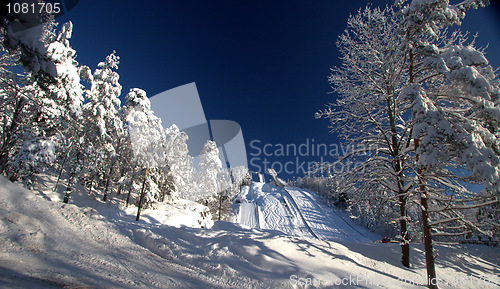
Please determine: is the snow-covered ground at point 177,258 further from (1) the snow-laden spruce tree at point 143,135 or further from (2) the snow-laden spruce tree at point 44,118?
(1) the snow-laden spruce tree at point 143,135

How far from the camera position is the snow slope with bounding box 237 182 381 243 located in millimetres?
33531

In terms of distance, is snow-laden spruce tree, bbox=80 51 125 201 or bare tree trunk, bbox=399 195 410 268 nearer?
bare tree trunk, bbox=399 195 410 268

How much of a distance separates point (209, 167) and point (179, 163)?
477cm

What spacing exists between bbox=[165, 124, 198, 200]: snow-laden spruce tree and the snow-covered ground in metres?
20.2

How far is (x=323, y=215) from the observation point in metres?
43.6

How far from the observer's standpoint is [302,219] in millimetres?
39875

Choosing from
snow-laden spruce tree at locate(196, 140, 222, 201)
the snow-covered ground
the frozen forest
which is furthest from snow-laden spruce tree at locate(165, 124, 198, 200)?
the snow-covered ground

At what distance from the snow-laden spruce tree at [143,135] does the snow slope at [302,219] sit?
1895 cm

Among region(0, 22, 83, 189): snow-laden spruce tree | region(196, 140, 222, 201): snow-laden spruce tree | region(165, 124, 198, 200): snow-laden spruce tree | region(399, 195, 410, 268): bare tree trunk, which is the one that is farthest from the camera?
region(196, 140, 222, 201): snow-laden spruce tree

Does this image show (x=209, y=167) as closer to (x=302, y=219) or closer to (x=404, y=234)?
(x=302, y=219)

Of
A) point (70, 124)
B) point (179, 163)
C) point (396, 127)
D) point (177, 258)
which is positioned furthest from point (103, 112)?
point (396, 127)

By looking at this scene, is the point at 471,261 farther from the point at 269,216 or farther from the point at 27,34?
the point at 269,216

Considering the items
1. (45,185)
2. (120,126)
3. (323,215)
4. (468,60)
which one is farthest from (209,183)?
(468,60)

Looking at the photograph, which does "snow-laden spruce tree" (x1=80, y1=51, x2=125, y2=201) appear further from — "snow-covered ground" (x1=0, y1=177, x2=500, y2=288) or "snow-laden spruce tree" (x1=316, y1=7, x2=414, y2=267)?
"snow-laden spruce tree" (x1=316, y1=7, x2=414, y2=267)
